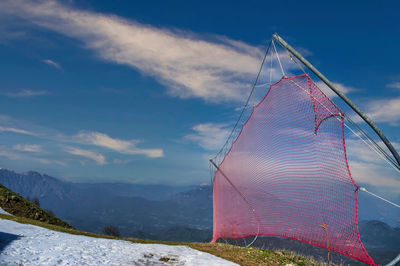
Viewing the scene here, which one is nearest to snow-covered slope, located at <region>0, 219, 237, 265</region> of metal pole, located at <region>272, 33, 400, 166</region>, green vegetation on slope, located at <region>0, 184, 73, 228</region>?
metal pole, located at <region>272, 33, 400, 166</region>

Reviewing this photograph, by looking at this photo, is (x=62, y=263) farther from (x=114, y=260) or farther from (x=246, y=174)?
(x=246, y=174)

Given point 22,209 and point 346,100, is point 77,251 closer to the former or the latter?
Result: point 346,100

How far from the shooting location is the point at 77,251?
47.3 ft

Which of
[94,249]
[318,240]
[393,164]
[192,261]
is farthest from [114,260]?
[393,164]

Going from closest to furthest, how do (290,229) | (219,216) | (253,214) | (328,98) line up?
1. (328,98)
2. (290,229)
3. (253,214)
4. (219,216)

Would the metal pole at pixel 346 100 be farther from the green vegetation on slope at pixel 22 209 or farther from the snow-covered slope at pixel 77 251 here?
Answer: the green vegetation on slope at pixel 22 209

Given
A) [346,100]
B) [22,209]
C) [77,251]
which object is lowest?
[77,251]

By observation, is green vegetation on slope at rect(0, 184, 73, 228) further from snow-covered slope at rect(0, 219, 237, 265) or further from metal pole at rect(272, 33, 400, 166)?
metal pole at rect(272, 33, 400, 166)

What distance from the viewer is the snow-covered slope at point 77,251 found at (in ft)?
41.7

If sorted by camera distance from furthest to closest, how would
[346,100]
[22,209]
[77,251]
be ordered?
1. [22,209]
2. [77,251]
3. [346,100]

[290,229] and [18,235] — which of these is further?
[290,229]

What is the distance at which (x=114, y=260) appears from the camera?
13.9m

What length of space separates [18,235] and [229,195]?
16.2m

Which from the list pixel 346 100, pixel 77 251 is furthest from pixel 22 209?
pixel 346 100
